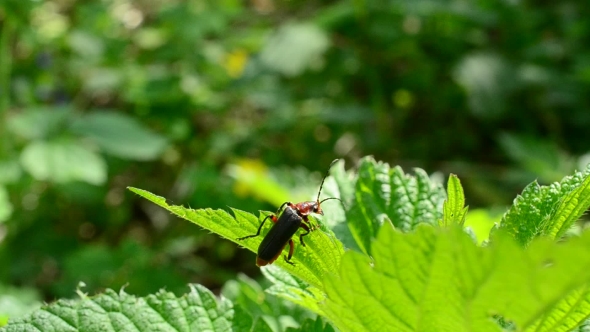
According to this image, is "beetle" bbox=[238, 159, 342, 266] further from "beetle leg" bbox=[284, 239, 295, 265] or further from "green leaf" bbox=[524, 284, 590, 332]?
"green leaf" bbox=[524, 284, 590, 332]

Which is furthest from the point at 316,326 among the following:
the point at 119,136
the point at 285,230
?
the point at 119,136

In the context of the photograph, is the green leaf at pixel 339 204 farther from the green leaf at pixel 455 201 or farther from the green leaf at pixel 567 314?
the green leaf at pixel 567 314

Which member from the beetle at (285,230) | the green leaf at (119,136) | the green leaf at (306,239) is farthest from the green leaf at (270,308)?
the green leaf at (119,136)

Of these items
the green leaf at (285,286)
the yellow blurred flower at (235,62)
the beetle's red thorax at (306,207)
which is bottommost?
the green leaf at (285,286)

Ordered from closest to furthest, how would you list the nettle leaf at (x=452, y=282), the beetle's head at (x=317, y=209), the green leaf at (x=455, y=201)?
the nettle leaf at (x=452, y=282) < the green leaf at (x=455, y=201) < the beetle's head at (x=317, y=209)

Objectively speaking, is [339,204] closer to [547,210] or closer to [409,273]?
[547,210]

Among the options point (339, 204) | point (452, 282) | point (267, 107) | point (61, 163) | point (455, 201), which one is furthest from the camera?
point (267, 107)

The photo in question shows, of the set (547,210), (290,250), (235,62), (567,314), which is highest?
(235,62)
